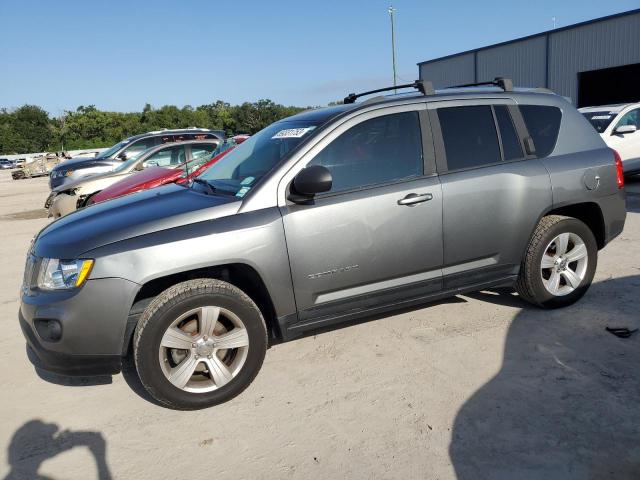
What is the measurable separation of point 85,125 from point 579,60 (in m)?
56.4

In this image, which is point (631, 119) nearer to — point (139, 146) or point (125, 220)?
point (125, 220)

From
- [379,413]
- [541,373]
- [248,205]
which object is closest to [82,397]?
[248,205]

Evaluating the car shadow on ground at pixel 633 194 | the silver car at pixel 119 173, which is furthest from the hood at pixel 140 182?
the car shadow on ground at pixel 633 194

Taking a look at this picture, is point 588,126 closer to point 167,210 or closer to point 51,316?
point 167,210

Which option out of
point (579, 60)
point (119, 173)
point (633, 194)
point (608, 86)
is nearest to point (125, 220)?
point (119, 173)

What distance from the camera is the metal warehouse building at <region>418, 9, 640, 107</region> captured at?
22953 mm

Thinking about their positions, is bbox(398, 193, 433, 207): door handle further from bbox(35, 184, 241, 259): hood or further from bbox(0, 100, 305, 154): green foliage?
bbox(0, 100, 305, 154): green foliage

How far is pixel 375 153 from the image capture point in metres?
3.67

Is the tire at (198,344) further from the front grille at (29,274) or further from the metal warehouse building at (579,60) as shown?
the metal warehouse building at (579,60)

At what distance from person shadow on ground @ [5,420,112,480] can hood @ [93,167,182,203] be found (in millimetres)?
4814

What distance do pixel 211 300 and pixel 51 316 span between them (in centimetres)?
90

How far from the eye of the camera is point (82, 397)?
347 centimetres

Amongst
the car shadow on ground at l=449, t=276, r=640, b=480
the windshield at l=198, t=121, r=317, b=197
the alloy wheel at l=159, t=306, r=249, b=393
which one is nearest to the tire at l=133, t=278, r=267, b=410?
the alloy wheel at l=159, t=306, r=249, b=393

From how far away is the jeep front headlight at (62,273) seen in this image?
2.96 metres
